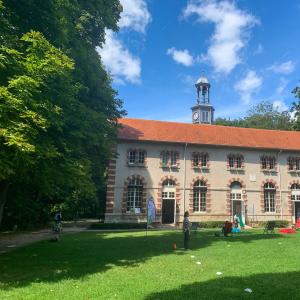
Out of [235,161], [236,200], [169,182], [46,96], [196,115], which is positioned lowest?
[236,200]

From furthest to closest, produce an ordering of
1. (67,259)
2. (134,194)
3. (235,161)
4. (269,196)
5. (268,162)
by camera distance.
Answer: (268,162) < (269,196) < (235,161) < (134,194) < (67,259)

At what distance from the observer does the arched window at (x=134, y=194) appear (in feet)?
102

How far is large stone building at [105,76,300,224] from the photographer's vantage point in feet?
103

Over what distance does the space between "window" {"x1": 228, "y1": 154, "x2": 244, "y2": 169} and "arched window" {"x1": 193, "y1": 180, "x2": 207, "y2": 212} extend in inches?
140

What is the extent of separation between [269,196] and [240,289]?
91.2 feet

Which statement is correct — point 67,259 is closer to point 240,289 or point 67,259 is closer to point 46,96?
point 46,96

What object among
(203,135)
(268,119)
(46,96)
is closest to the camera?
(46,96)

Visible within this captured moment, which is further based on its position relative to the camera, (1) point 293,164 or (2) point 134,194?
(1) point 293,164

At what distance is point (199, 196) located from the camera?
32.4m

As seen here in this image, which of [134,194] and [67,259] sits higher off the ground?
[134,194]

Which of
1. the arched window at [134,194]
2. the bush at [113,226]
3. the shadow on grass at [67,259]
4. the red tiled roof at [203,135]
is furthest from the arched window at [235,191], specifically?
the shadow on grass at [67,259]

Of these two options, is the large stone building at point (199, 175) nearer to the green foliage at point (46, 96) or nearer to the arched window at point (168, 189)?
the arched window at point (168, 189)

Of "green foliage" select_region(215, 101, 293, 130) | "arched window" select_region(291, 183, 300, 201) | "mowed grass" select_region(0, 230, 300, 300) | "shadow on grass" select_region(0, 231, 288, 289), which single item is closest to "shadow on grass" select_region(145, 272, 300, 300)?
"mowed grass" select_region(0, 230, 300, 300)

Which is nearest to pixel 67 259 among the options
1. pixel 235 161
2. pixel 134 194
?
pixel 134 194
